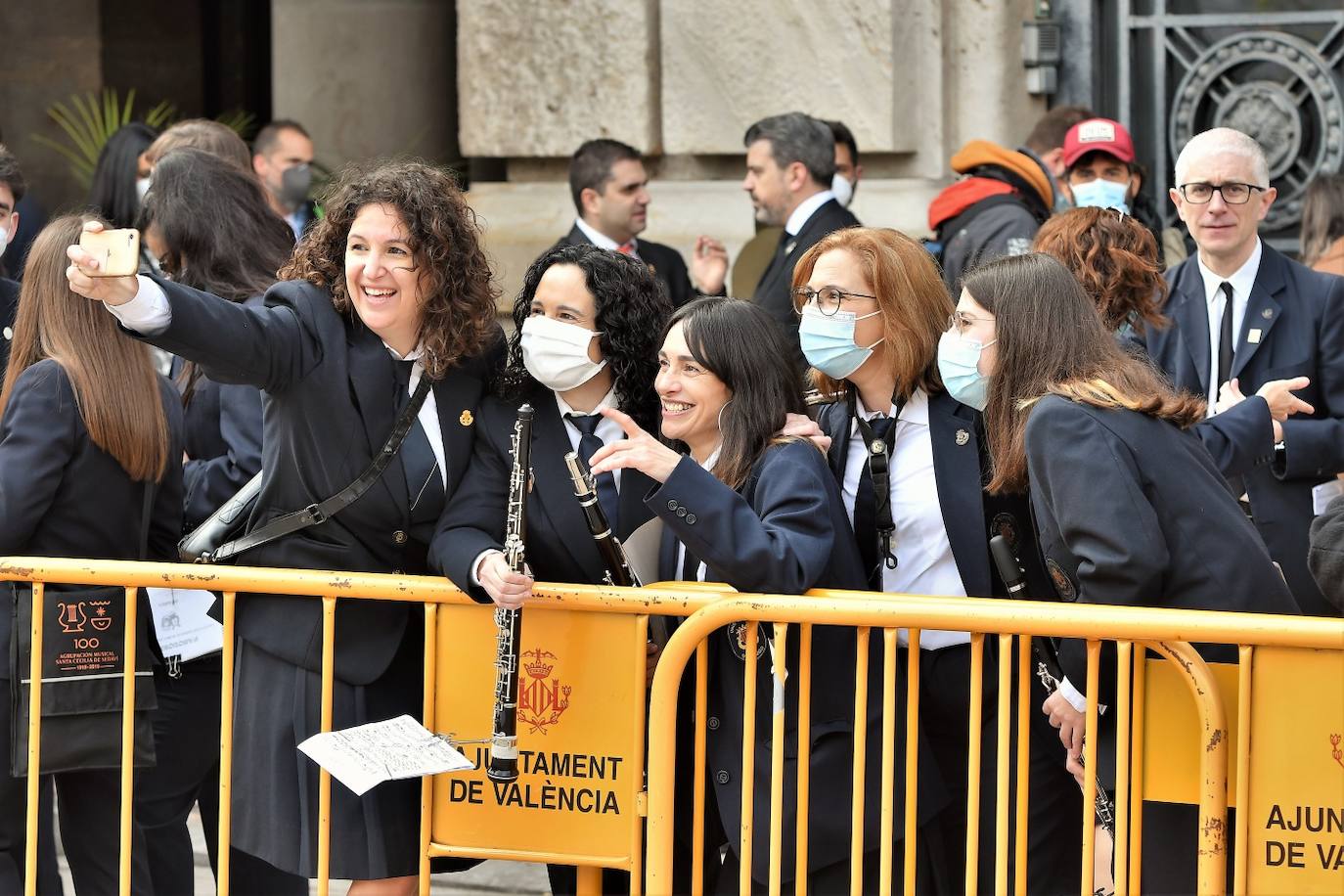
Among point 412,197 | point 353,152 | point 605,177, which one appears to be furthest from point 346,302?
point 353,152

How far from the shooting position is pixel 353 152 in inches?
343

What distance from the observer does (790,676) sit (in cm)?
361

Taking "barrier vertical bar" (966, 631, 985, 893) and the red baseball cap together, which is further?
the red baseball cap

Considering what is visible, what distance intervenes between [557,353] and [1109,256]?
1.57 m

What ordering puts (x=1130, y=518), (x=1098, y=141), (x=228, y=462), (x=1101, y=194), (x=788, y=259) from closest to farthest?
(x=1130, y=518) < (x=228, y=462) < (x=1101, y=194) < (x=1098, y=141) < (x=788, y=259)

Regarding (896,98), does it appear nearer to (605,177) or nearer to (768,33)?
(768,33)

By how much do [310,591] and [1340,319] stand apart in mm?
2804

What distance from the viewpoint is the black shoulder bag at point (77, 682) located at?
391 cm

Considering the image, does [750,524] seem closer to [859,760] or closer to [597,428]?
[859,760]

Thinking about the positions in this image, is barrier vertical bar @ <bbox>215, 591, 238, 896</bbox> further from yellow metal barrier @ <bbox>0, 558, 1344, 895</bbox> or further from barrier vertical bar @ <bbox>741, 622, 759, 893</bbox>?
barrier vertical bar @ <bbox>741, 622, 759, 893</bbox>

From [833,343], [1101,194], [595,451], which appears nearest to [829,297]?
[833,343]

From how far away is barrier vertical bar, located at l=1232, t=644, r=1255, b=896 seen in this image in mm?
3135

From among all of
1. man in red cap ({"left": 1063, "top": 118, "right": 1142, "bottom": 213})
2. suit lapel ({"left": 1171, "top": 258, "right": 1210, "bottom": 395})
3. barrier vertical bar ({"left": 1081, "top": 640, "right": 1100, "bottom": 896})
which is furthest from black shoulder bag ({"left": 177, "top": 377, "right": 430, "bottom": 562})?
man in red cap ({"left": 1063, "top": 118, "right": 1142, "bottom": 213})

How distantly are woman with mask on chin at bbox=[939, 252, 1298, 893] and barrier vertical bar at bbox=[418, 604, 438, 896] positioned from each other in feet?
3.97
